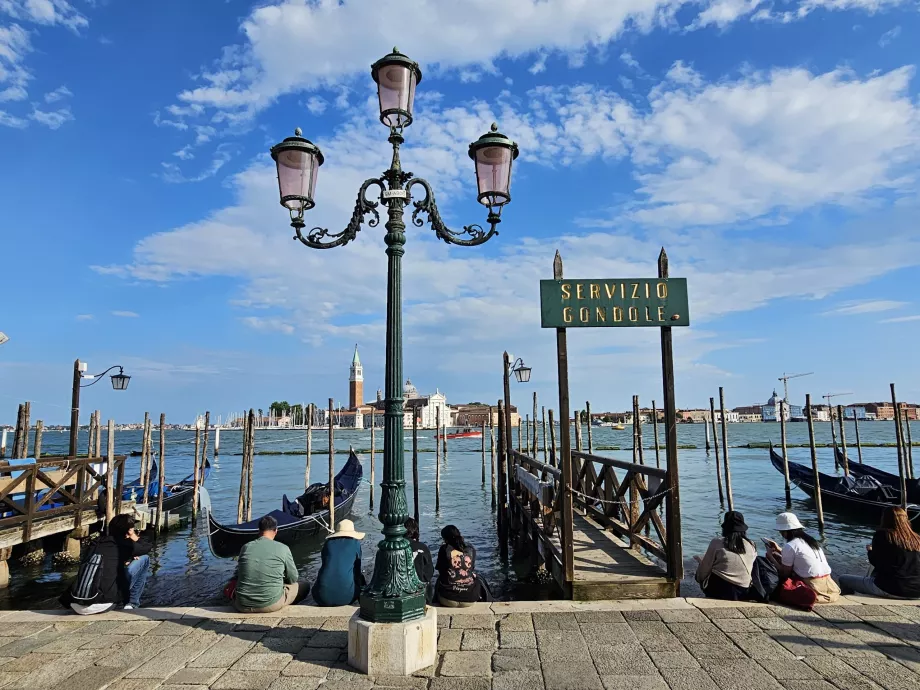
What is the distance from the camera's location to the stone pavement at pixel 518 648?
388cm

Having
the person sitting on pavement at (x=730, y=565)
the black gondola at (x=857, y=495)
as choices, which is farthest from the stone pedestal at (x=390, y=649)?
the black gondola at (x=857, y=495)

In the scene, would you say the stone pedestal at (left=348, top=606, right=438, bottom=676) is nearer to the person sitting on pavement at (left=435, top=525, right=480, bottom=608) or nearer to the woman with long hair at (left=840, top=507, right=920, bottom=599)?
the person sitting on pavement at (left=435, top=525, right=480, bottom=608)

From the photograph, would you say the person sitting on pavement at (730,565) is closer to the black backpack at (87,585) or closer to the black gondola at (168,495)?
the black backpack at (87,585)

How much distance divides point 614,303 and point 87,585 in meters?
5.82

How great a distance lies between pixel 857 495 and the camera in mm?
16578

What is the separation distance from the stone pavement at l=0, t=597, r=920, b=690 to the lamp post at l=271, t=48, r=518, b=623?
0.61 m

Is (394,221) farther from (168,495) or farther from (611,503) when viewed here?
(168,495)

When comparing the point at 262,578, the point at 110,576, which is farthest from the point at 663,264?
the point at 110,576

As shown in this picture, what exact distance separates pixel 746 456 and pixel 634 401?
3198 cm

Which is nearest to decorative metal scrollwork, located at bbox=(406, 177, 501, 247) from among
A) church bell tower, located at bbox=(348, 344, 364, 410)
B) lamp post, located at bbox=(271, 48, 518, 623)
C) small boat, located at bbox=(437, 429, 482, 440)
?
lamp post, located at bbox=(271, 48, 518, 623)

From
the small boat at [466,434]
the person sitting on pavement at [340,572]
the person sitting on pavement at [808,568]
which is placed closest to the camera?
the person sitting on pavement at [808,568]

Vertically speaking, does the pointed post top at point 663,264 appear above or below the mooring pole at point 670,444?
above

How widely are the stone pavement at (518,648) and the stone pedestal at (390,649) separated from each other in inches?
3.4

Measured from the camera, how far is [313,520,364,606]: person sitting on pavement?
5.69 m
